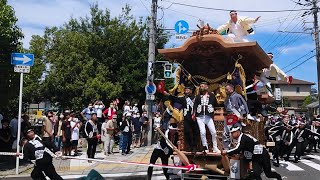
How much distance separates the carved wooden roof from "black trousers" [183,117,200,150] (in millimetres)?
1675

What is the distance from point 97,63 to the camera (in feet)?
89.3

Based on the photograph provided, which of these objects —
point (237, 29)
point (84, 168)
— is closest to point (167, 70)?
point (84, 168)

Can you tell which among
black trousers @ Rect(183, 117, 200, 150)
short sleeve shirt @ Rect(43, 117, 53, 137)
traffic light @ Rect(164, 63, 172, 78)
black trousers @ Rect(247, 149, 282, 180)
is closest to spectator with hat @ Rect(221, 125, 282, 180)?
black trousers @ Rect(247, 149, 282, 180)

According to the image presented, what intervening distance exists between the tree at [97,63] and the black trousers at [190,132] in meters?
16.0

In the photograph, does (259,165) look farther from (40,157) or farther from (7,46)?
(7,46)

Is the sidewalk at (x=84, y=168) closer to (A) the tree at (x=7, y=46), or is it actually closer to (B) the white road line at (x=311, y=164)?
(A) the tree at (x=7, y=46)

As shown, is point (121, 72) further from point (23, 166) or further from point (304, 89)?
point (304, 89)

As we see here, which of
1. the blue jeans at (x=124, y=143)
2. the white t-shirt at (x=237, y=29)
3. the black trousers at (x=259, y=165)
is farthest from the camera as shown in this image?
the blue jeans at (x=124, y=143)

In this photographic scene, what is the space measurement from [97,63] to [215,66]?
18447 millimetres

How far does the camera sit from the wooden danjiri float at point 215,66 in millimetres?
8617

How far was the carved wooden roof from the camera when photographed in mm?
8680

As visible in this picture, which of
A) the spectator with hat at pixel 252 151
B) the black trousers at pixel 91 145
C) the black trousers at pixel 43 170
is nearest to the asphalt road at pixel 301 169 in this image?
the spectator with hat at pixel 252 151

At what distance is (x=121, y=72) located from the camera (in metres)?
27.3

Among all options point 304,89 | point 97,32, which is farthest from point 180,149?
point 304,89
